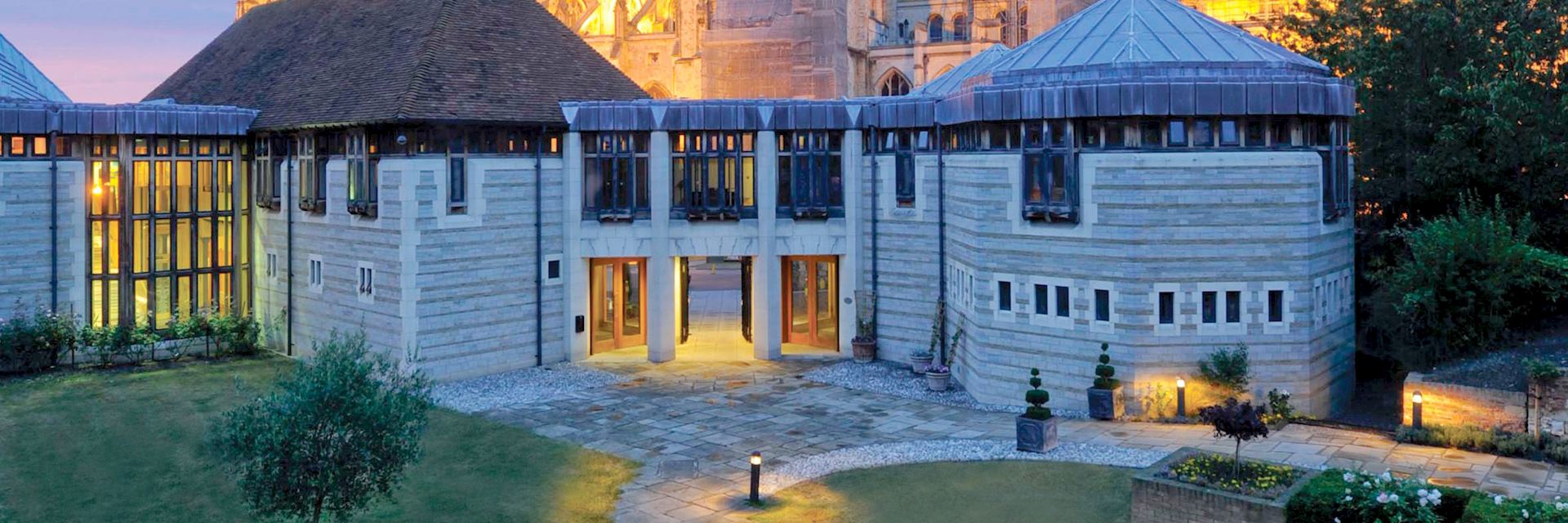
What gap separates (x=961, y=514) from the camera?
1938cm

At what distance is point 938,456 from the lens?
905 inches

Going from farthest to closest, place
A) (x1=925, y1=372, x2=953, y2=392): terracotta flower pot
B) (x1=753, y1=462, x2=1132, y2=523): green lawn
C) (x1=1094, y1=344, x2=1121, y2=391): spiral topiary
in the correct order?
(x1=925, y1=372, x2=953, y2=392): terracotta flower pot, (x1=1094, y1=344, x2=1121, y2=391): spiral topiary, (x1=753, y1=462, x2=1132, y2=523): green lawn

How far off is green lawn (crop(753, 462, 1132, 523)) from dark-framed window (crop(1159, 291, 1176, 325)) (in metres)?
4.99

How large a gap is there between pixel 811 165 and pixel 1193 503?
18677mm

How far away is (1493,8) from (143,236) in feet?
124

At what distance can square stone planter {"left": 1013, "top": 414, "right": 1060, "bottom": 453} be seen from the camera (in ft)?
74.9

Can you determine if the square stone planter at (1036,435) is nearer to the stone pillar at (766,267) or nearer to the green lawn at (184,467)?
the green lawn at (184,467)

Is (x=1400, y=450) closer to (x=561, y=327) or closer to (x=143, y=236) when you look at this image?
(x=561, y=327)

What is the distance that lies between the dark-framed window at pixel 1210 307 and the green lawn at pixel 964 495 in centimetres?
549

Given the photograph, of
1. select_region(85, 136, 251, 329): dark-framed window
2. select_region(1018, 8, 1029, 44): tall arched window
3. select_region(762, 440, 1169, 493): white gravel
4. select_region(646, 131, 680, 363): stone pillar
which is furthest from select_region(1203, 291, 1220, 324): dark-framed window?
select_region(1018, 8, 1029, 44): tall arched window

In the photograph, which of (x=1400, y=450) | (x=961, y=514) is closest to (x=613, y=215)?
(x=961, y=514)

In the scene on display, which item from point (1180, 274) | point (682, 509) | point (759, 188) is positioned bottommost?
point (682, 509)

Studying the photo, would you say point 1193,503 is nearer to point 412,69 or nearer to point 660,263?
point 660,263

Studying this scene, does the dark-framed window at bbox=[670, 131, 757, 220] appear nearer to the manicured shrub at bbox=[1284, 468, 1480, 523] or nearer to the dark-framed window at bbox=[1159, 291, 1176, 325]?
the dark-framed window at bbox=[1159, 291, 1176, 325]
